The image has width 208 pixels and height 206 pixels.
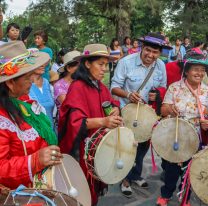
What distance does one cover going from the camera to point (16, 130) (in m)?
1.59

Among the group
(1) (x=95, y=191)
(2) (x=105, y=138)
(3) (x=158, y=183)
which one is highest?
(2) (x=105, y=138)

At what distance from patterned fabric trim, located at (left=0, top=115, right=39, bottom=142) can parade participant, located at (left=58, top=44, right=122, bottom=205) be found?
2.01 ft

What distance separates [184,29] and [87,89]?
18282mm

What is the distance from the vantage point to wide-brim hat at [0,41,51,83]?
151 centimetres

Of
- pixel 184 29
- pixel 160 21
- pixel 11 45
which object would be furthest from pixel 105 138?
pixel 160 21

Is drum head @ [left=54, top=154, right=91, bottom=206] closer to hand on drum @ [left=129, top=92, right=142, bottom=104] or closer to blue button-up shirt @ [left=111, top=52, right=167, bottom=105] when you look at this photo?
hand on drum @ [left=129, top=92, right=142, bottom=104]

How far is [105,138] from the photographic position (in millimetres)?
2078

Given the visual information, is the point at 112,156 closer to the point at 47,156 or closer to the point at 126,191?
the point at 47,156

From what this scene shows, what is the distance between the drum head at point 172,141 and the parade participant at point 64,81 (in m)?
1.56

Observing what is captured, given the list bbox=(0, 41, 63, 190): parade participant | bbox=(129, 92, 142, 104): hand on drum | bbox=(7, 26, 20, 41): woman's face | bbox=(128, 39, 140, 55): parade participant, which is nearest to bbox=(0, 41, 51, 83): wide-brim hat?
bbox=(0, 41, 63, 190): parade participant

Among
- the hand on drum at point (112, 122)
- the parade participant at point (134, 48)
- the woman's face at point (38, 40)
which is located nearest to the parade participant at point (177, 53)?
the parade participant at point (134, 48)

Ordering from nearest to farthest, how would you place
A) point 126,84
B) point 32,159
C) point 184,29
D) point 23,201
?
point 23,201 < point 32,159 < point 126,84 < point 184,29

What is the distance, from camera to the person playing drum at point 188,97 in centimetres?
279

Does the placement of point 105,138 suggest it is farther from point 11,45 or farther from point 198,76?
point 198,76
